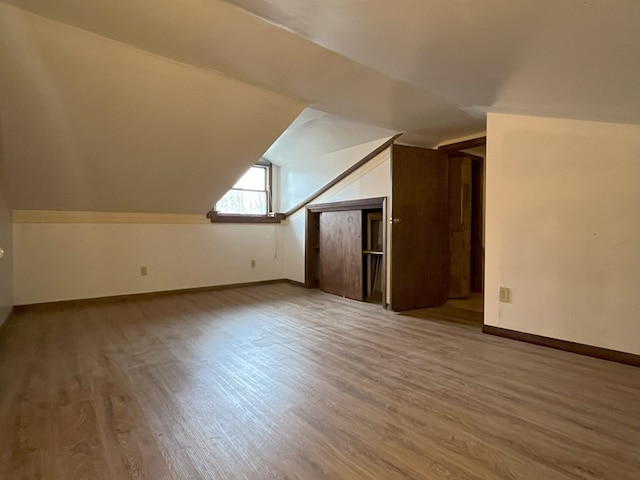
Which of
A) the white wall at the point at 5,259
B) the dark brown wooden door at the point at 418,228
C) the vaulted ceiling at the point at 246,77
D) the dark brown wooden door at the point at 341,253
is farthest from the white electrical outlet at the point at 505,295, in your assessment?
the white wall at the point at 5,259

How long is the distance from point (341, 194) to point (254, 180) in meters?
1.73

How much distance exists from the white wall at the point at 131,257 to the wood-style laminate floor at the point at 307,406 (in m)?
1.00

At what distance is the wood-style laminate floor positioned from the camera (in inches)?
48.0

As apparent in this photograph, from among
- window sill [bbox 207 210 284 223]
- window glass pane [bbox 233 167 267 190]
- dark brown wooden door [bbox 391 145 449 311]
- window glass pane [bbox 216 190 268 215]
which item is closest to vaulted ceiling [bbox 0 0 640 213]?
dark brown wooden door [bbox 391 145 449 311]

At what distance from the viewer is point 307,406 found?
1617mm

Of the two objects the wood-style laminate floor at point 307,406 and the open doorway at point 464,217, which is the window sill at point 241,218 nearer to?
the wood-style laminate floor at point 307,406

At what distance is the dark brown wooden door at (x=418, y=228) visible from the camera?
3.52 metres

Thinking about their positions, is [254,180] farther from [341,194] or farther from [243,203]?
[341,194]

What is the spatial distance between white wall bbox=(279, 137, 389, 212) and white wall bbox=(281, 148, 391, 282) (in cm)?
16

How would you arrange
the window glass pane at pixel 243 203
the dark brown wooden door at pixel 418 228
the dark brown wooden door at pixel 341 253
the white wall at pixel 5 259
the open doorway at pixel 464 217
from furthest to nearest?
1. the window glass pane at pixel 243 203
2. the open doorway at pixel 464 217
3. the dark brown wooden door at pixel 341 253
4. the dark brown wooden door at pixel 418 228
5. the white wall at pixel 5 259

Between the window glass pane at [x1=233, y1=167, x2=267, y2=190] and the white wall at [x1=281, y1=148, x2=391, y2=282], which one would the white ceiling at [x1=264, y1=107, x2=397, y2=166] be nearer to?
the white wall at [x1=281, y1=148, x2=391, y2=282]

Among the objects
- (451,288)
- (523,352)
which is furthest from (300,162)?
(523,352)

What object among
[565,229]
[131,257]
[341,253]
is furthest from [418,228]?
[131,257]

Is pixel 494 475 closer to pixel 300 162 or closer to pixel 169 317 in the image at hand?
pixel 169 317
